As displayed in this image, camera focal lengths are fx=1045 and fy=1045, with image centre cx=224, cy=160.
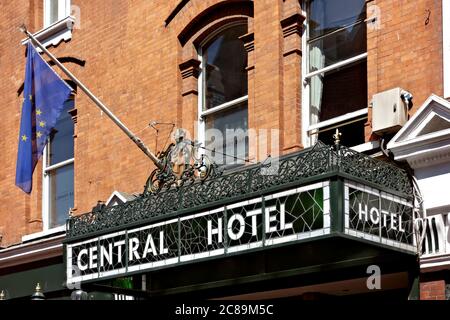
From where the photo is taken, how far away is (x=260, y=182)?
11523mm

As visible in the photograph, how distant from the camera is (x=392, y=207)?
1129cm

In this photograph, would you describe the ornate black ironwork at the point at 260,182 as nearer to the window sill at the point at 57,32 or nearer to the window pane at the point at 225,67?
the window pane at the point at 225,67

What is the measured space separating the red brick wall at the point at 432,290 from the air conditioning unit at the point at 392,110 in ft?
6.05

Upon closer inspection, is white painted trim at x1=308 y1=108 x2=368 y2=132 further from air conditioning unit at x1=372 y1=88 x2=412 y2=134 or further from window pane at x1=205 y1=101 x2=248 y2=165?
window pane at x1=205 y1=101 x2=248 y2=165

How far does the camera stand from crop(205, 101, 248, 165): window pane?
1473cm

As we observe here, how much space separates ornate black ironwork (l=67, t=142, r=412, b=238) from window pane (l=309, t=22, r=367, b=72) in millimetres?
2129

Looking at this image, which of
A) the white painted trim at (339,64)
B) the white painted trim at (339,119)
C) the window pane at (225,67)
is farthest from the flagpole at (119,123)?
the white painted trim at (339,64)

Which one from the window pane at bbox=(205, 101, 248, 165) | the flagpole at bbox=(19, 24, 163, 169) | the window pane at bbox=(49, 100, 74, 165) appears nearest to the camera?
the flagpole at bbox=(19, 24, 163, 169)

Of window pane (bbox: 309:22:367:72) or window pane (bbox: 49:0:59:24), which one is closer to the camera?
window pane (bbox: 309:22:367:72)

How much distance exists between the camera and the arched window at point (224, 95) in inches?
587

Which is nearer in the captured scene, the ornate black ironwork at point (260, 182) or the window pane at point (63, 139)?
the ornate black ironwork at point (260, 182)

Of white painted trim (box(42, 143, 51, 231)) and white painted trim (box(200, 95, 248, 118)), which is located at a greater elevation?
white painted trim (box(200, 95, 248, 118))

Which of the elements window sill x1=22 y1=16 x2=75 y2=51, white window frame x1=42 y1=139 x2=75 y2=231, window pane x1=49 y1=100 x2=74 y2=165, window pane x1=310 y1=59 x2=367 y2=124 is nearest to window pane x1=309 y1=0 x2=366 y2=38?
window pane x1=310 y1=59 x2=367 y2=124

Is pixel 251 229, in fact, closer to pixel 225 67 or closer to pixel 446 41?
pixel 446 41
